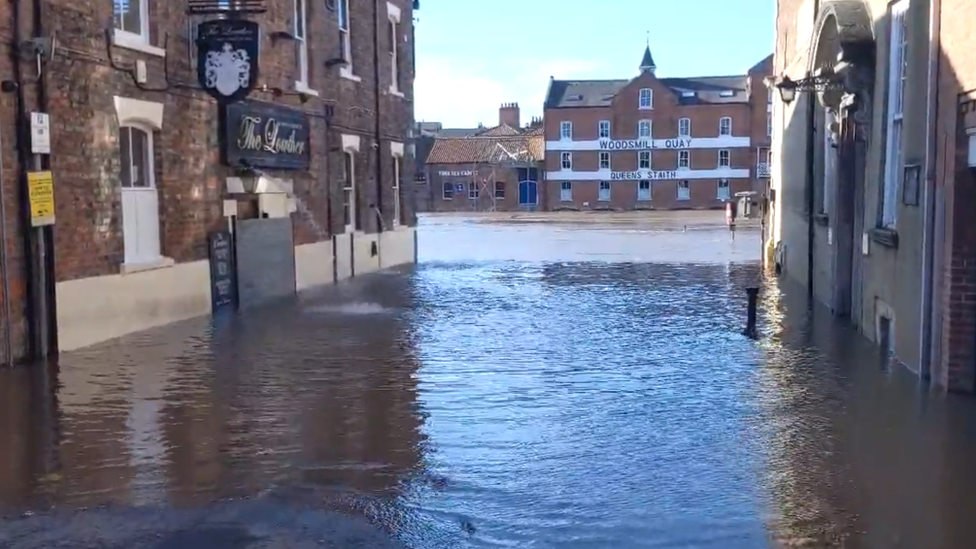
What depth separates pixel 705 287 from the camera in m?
20.0

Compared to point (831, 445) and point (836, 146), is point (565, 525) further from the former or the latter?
point (836, 146)

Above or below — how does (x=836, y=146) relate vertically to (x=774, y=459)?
above

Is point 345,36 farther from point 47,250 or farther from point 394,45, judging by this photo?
point 47,250

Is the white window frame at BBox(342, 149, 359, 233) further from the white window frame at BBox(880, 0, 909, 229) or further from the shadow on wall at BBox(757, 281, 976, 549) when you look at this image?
the white window frame at BBox(880, 0, 909, 229)

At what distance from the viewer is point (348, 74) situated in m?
22.2

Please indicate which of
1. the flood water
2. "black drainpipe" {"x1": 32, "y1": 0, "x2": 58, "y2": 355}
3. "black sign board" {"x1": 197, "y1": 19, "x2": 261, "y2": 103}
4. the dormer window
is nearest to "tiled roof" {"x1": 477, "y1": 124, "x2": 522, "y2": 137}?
the dormer window

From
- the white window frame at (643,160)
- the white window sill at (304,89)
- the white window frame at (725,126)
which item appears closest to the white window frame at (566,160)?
the white window frame at (643,160)

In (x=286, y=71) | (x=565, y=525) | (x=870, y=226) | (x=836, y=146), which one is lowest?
(x=565, y=525)

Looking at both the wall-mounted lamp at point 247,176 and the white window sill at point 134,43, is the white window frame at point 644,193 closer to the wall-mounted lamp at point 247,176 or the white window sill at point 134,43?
the wall-mounted lamp at point 247,176

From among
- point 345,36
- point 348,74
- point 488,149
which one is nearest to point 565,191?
point 488,149

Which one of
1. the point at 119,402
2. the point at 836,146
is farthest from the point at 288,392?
the point at 836,146

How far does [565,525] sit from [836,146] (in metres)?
10.7

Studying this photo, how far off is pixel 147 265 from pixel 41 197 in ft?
8.85

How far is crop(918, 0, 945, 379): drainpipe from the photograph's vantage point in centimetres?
990
